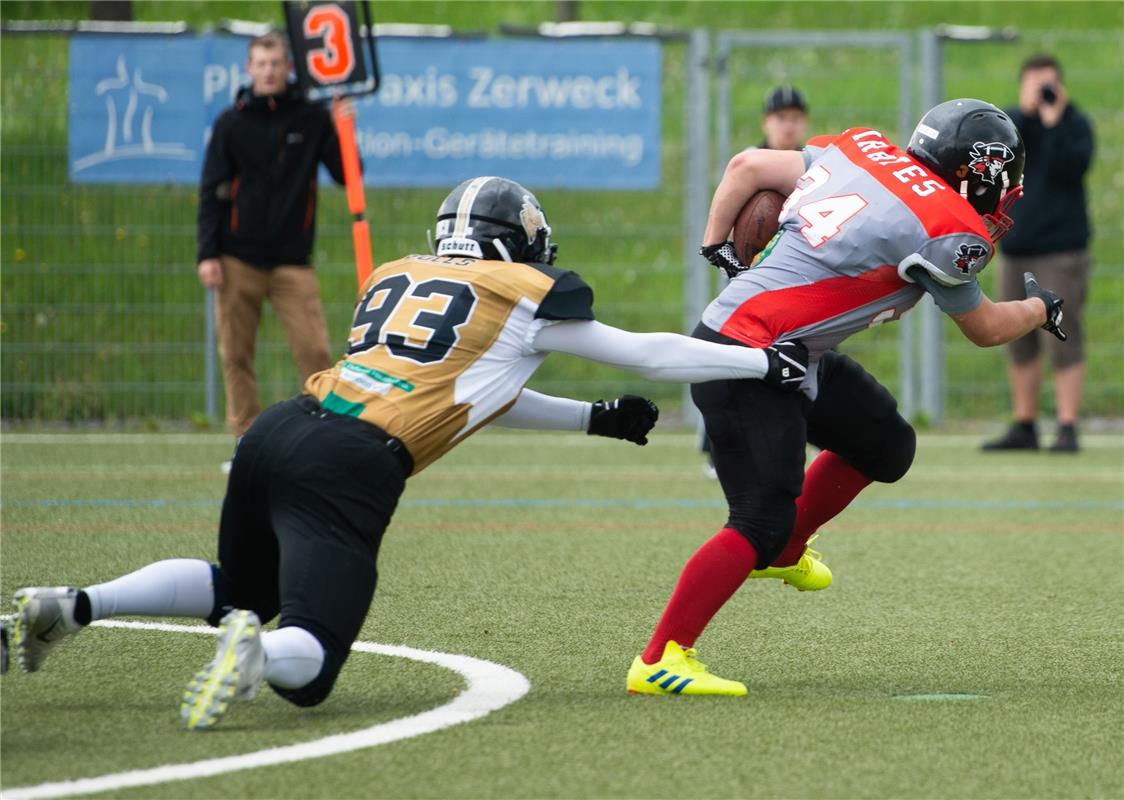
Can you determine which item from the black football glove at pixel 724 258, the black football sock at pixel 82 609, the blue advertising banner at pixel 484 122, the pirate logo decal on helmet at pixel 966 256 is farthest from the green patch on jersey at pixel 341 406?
the blue advertising banner at pixel 484 122

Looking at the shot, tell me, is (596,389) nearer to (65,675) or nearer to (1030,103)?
(1030,103)

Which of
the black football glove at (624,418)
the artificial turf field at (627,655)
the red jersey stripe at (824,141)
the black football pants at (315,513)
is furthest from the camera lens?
the red jersey stripe at (824,141)

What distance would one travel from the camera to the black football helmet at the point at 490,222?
4.39m

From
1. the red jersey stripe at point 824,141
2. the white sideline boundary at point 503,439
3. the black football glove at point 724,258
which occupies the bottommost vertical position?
the white sideline boundary at point 503,439

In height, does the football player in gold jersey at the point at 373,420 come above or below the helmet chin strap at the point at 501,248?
below

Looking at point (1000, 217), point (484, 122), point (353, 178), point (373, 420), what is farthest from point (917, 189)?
point (484, 122)

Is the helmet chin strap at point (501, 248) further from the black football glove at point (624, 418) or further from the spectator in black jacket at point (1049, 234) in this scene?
the spectator in black jacket at point (1049, 234)

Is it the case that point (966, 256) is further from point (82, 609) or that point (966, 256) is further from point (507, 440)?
point (507, 440)

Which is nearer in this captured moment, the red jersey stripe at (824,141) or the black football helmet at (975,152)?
the black football helmet at (975,152)

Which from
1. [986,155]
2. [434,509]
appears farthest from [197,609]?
[434,509]

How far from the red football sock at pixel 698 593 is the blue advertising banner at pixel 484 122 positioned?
8254 mm

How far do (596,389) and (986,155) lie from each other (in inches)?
323

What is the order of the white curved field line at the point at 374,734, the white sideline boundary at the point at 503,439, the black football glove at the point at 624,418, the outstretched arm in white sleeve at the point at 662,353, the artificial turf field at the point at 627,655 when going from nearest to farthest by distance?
the white curved field line at the point at 374,734 < the artificial turf field at the point at 627,655 < the outstretched arm in white sleeve at the point at 662,353 < the black football glove at the point at 624,418 < the white sideline boundary at the point at 503,439

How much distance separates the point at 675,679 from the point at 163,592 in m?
1.27
